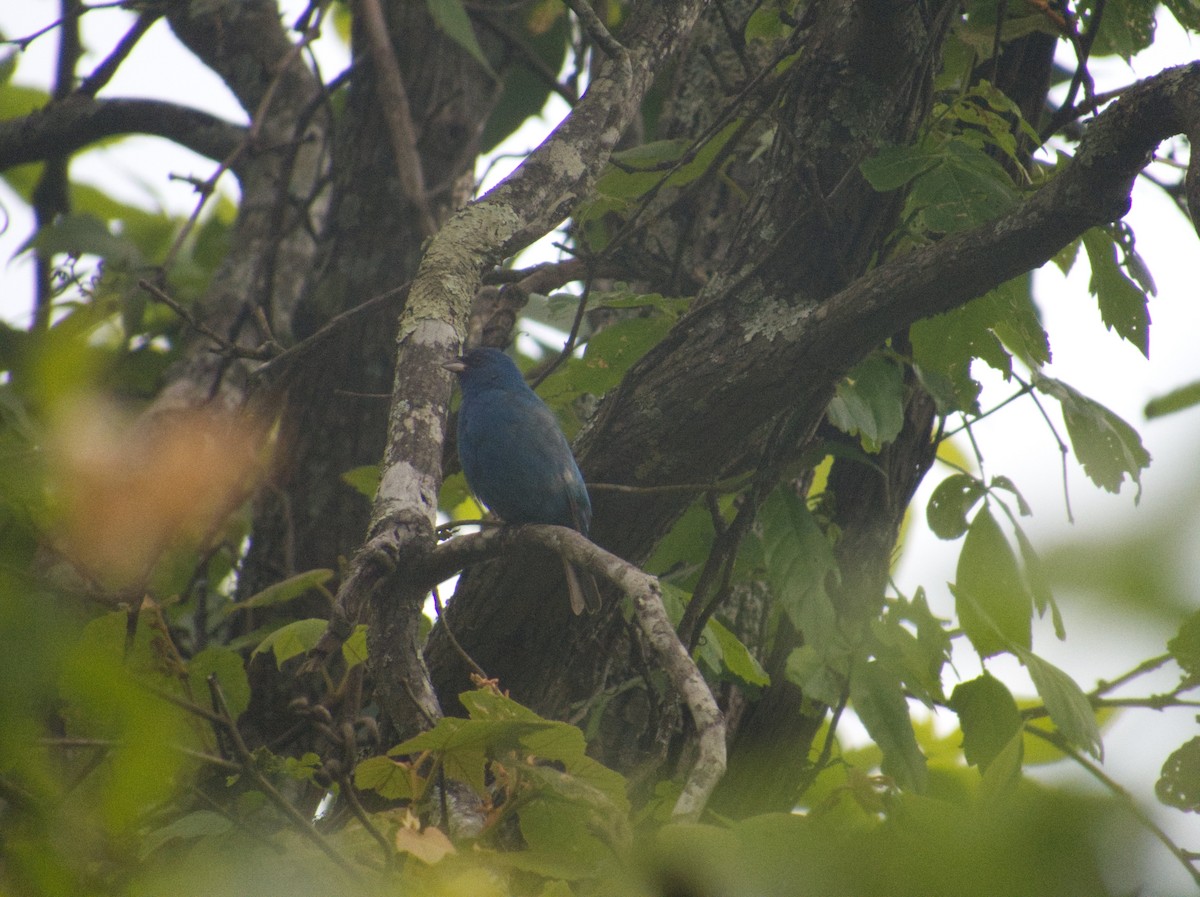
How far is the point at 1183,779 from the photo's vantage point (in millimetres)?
2211

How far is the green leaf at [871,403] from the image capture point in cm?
312

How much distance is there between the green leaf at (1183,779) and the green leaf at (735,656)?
1138 mm

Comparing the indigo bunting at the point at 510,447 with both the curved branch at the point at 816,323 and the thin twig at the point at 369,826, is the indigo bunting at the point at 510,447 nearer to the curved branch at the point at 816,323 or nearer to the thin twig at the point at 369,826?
the curved branch at the point at 816,323

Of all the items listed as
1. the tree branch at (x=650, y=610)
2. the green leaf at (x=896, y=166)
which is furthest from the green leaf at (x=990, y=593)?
the green leaf at (x=896, y=166)

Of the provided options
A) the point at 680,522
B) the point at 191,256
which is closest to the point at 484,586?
the point at 680,522

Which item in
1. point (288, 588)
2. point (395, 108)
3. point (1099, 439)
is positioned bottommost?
point (288, 588)

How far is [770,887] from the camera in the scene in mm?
729

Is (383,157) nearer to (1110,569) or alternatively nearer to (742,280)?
(742,280)

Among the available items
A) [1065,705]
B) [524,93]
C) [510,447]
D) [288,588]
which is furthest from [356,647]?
[524,93]

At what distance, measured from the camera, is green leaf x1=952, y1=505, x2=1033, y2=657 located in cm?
258

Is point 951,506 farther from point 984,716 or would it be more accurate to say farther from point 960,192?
point 960,192

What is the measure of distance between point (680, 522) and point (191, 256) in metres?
4.56

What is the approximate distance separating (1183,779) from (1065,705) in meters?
0.39

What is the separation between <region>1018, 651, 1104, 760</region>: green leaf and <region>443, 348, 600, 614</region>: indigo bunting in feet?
5.35
